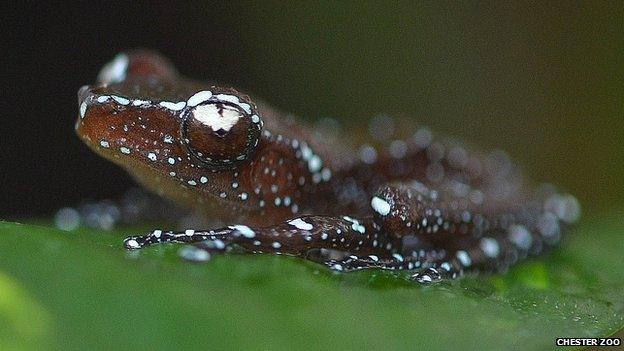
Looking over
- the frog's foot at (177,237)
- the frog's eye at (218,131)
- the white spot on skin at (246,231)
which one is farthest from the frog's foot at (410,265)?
the frog's eye at (218,131)

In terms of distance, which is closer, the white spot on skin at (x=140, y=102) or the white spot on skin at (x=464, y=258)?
the white spot on skin at (x=140, y=102)

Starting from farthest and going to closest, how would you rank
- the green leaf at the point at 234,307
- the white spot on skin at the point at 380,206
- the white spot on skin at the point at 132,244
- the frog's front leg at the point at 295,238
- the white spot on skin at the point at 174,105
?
the white spot on skin at the point at 380,206 → the white spot on skin at the point at 174,105 → the frog's front leg at the point at 295,238 → the white spot on skin at the point at 132,244 → the green leaf at the point at 234,307

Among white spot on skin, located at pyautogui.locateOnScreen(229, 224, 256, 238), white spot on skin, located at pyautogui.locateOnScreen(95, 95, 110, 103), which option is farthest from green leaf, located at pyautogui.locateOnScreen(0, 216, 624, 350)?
white spot on skin, located at pyautogui.locateOnScreen(95, 95, 110, 103)

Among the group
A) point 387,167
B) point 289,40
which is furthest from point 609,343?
point 289,40

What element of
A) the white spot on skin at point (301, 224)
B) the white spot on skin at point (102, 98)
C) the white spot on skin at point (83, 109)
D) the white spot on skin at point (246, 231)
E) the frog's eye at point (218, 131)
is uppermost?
the white spot on skin at point (102, 98)

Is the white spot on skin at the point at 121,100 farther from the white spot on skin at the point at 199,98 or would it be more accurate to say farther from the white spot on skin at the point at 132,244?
the white spot on skin at the point at 132,244

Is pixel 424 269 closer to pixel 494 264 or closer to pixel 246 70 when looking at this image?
pixel 494 264
